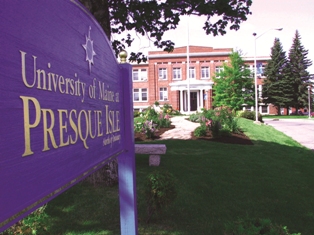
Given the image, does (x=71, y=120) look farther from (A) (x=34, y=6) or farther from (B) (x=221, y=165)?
(B) (x=221, y=165)

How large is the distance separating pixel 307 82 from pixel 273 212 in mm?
52701

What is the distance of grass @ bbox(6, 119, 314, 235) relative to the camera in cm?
396

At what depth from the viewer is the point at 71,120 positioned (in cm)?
144

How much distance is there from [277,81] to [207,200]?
47220mm

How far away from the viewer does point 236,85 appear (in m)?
35.4

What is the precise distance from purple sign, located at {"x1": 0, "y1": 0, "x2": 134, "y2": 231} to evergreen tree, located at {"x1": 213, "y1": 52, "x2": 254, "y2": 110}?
34.8 meters

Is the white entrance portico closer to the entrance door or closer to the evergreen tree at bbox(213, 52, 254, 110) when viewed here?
the entrance door

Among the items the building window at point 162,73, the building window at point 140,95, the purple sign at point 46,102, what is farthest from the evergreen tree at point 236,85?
the purple sign at point 46,102

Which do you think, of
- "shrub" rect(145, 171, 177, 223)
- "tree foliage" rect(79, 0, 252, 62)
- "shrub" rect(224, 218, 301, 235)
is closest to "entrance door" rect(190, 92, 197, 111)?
"tree foliage" rect(79, 0, 252, 62)

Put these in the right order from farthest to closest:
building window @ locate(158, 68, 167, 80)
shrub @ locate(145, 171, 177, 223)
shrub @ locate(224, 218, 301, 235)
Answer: building window @ locate(158, 68, 167, 80) < shrub @ locate(145, 171, 177, 223) < shrub @ locate(224, 218, 301, 235)

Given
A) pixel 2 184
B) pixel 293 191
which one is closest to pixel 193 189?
pixel 293 191

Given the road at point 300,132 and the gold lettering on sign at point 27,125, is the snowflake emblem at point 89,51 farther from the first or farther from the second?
the road at point 300,132

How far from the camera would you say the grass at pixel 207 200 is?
396 cm

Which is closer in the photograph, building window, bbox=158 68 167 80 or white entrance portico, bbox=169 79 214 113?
white entrance portico, bbox=169 79 214 113
